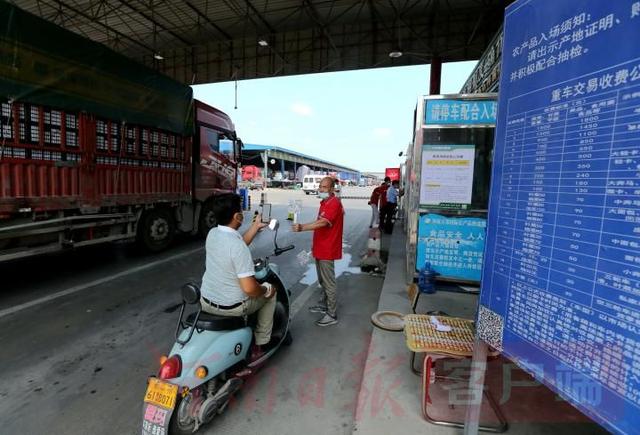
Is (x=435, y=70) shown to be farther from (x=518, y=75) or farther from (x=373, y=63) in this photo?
(x=518, y=75)

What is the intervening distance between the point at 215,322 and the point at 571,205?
2093mm

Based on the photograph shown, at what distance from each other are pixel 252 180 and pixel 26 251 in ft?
122

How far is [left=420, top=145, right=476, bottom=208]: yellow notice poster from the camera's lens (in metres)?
4.50

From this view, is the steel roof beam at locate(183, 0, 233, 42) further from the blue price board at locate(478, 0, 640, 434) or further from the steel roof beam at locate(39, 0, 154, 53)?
the blue price board at locate(478, 0, 640, 434)

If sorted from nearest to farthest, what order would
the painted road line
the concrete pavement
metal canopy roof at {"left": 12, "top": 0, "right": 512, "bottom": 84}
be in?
the concrete pavement
the painted road line
metal canopy roof at {"left": 12, "top": 0, "right": 512, "bottom": 84}

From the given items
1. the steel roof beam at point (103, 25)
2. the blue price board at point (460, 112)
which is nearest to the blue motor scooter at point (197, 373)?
the blue price board at point (460, 112)

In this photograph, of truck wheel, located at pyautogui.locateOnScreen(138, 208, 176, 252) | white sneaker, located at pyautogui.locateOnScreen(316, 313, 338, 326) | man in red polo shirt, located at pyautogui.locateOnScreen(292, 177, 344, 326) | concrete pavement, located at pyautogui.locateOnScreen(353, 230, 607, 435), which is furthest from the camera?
truck wheel, located at pyautogui.locateOnScreen(138, 208, 176, 252)

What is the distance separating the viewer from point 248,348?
262cm

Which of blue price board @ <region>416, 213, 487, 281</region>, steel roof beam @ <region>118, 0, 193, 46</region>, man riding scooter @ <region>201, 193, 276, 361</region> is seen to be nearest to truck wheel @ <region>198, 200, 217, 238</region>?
blue price board @ <region>416, 213, 487, 281</region>

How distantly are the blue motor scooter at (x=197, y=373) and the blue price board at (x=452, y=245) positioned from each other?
3.00 meters

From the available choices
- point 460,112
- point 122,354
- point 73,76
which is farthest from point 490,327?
point 73,76

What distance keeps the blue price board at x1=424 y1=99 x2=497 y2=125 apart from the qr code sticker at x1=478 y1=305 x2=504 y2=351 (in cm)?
329

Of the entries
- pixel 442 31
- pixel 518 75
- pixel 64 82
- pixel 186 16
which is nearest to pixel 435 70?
pixel 442 31

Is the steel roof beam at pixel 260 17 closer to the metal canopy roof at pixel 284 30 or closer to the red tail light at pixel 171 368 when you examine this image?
the metal canopy roof at pixel 284 30
